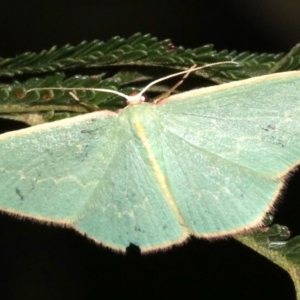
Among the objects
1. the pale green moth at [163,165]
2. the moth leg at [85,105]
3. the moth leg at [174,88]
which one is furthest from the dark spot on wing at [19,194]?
the moth leg at [174,88]

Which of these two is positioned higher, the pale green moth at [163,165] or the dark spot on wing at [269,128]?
the dark spot on wing at [269,128]

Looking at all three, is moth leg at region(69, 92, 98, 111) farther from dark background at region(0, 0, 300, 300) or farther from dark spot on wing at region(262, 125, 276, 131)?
dark background at region(0, 0, 300, 300)

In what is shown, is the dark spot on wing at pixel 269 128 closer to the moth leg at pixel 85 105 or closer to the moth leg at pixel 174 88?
the moth leg at pixel 174 88

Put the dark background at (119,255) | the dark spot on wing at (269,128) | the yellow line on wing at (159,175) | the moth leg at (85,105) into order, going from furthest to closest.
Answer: the dark background at (119,255) → the moth leg at (85,105) → the yellow line on wing at (159,175) → the dark spot on wing at (269,128)

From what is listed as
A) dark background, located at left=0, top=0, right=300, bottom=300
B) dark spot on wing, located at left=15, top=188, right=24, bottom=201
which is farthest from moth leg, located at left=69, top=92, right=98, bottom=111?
dark background, located at left=0, top=0, right=300, bottom=300

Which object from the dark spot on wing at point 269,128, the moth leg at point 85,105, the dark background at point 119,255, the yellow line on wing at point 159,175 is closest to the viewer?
the dark spot on wing at point 269,128

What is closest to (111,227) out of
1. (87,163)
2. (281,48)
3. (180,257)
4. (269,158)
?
(87,163)

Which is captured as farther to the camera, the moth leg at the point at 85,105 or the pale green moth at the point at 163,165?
the moth leg at the point at 85,105

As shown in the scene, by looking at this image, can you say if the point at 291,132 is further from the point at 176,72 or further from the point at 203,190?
the point at 176,72
